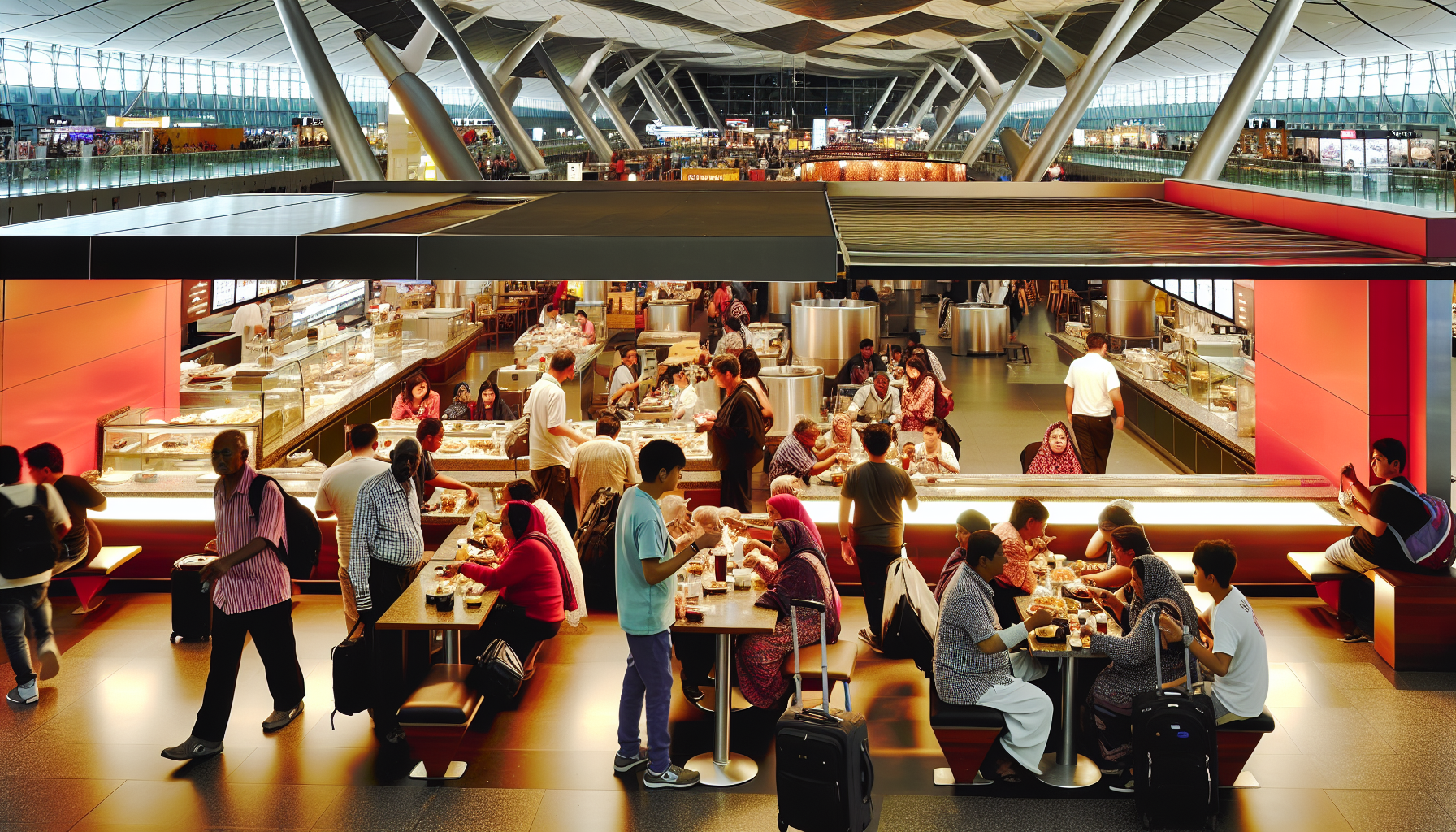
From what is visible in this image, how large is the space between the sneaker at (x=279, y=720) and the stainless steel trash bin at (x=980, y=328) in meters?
17.0

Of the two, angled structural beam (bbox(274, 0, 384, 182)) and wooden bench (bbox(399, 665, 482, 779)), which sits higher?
angled structural beam (bbox(274, 0, 384, 182))

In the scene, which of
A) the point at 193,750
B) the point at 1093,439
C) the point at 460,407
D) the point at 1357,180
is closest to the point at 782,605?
the point at 193,750

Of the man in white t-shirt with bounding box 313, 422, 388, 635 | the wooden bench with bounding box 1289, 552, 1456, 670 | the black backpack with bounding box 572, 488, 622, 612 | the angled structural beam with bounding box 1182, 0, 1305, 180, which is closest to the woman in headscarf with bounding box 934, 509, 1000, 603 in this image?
the black backpack with bounding box 572, 488, 622, 612

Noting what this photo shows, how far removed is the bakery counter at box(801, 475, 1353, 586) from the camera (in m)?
7.93

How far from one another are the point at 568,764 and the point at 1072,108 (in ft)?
94.5

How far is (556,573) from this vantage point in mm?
5945

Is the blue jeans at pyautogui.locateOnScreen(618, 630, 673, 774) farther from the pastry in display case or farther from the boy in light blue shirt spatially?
the pastry in display case

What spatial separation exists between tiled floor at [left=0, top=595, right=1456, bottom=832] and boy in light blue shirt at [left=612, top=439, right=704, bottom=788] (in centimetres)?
21

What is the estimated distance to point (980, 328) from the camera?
21422 mm

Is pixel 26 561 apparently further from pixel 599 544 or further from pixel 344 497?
pixel 599 544

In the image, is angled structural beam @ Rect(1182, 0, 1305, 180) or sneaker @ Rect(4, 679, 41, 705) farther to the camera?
angled structural beam @ Rect(1182, 0, 1305, 180)

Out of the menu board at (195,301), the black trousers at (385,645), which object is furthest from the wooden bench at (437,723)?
the menu board at (195,301)

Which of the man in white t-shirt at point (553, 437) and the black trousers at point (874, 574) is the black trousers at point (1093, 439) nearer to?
the black trousers at point (874, 574)

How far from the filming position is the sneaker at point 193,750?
554 cm
